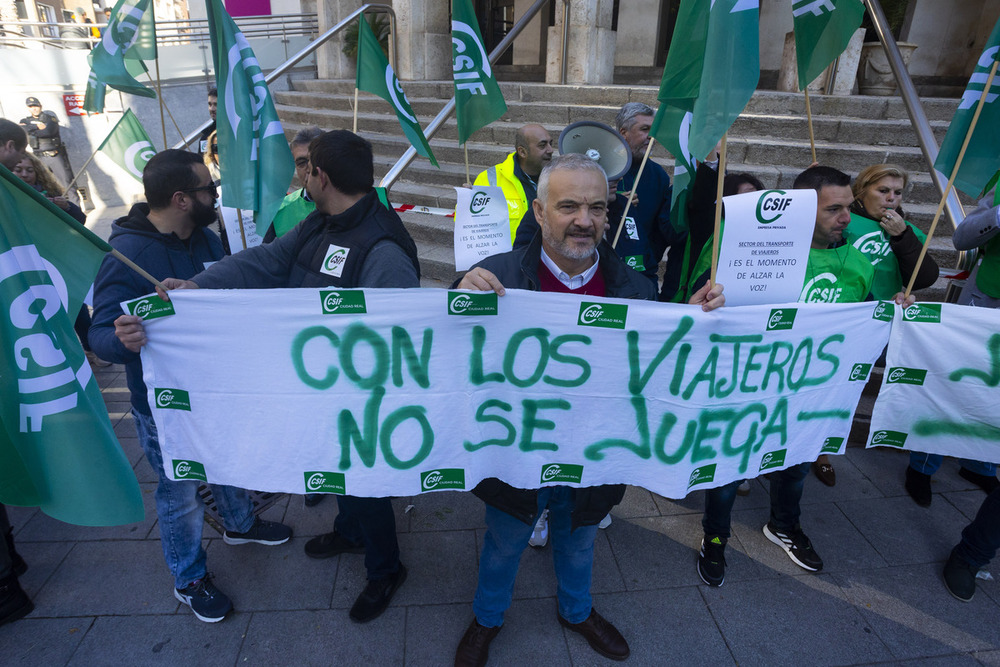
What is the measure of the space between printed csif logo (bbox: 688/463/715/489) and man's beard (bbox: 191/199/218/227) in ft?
7.76

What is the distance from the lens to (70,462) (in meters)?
1.94

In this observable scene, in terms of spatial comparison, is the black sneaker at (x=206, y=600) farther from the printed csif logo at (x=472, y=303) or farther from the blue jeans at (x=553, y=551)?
the printed csif logo at (x=472, y=303)

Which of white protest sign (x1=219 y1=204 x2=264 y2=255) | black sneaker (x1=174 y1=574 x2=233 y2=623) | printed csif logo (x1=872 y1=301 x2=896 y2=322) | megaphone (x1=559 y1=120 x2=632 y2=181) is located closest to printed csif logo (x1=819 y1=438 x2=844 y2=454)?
printed csif logo (x1=872 y1=301 x2=896 y2=322)

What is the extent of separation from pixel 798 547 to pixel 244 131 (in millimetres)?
3416

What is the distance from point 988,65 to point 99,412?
12.4 feet

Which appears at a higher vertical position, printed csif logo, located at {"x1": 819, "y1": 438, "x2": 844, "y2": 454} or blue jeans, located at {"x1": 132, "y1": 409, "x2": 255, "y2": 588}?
printed csif logo, located at {"x1": 819, "y1": 438, "x2": 844, "y2": 454}

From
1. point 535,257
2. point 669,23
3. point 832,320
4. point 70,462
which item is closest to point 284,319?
point 70,462

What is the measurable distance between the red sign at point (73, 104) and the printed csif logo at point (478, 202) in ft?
35.6

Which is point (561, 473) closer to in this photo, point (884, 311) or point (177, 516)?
point (884, 311)

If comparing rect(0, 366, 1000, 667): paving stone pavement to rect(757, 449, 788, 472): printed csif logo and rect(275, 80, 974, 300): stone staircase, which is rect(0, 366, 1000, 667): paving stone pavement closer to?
rect(757, 449, 788, 472): printed csif logo

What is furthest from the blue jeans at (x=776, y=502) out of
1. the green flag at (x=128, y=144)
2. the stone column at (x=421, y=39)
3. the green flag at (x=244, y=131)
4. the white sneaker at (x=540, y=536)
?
the stone column at (x=421, y=39)

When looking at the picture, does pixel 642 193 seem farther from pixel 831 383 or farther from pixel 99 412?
pixel 99 412

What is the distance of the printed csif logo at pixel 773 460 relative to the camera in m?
2.56

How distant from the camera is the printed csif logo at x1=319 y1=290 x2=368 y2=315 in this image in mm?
2160
